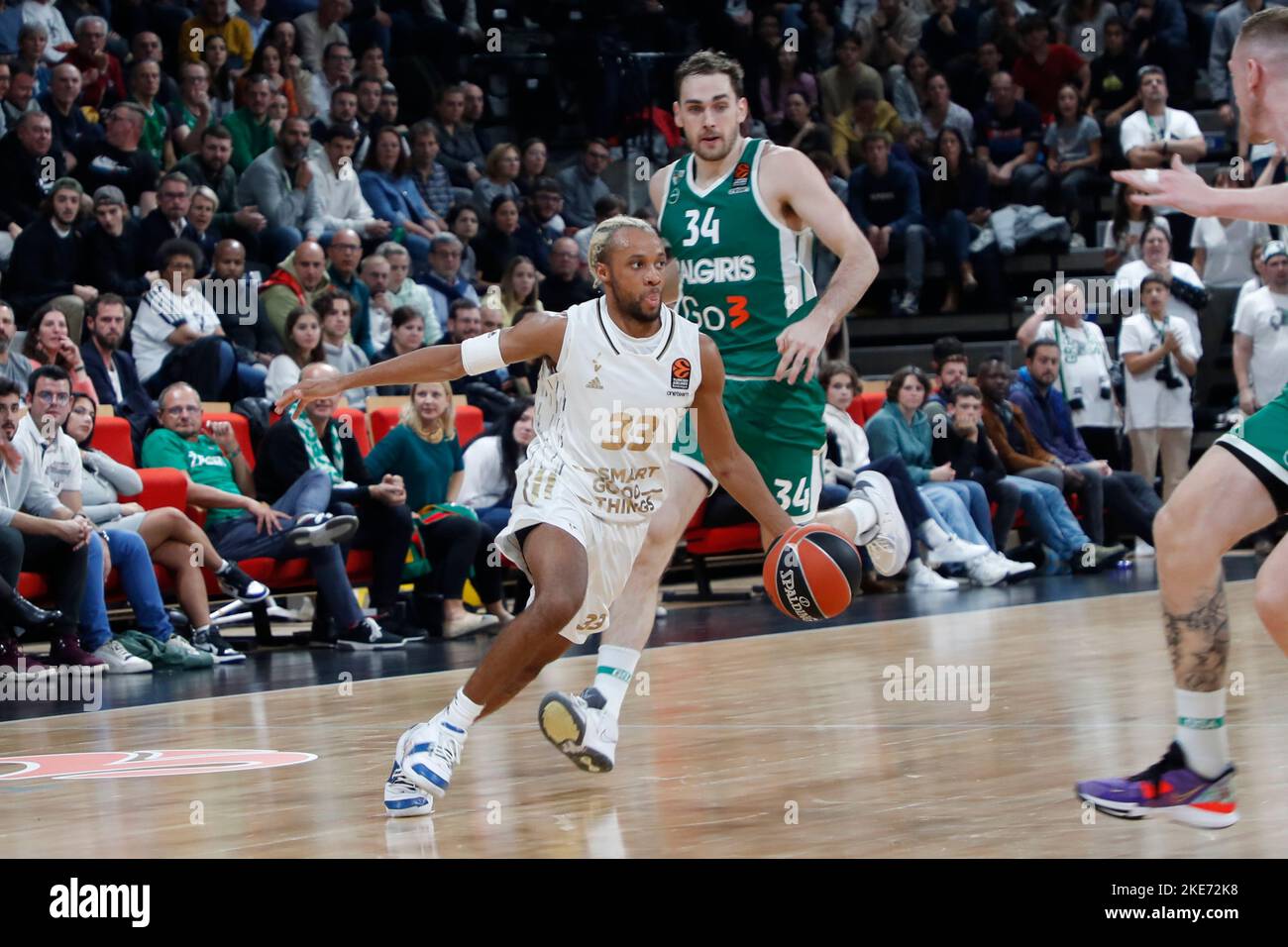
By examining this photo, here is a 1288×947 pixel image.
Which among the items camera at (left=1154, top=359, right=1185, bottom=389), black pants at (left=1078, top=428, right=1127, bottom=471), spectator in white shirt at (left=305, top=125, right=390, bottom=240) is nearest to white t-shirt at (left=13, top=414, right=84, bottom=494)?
spectator in white shirt at (left=305, top=125, right=390, bottom=240)

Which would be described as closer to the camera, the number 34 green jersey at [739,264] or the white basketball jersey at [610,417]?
the white basketball jersey at [610,417]

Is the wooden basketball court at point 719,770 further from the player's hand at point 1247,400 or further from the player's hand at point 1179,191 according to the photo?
the player's hand at point 1247,400

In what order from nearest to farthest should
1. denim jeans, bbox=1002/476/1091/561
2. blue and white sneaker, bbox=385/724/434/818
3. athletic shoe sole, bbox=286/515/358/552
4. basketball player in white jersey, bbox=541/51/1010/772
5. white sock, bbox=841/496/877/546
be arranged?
blue and white sneaker, bbox=385/724/434/818 < basketball player in white jersey, bbox=541/51/1010/772 < white sock, bbox=841/496/877/546 < athletic shoe sole, bbox=286/515/358/552 < denim jeans, bbox=1002/476/1091/561

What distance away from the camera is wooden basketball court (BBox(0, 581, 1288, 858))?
4.11 m

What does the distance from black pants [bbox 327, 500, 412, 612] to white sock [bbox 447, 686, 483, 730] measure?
513 cm

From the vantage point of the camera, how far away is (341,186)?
A: 41.7ft

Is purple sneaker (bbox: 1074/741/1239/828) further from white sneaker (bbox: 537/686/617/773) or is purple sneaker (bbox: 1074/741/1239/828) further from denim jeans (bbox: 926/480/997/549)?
denim jeans (bbox: 926/480/997/549)

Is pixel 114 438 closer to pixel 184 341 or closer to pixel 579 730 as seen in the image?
pixel 184 341

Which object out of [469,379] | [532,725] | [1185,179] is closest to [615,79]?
[469,379]

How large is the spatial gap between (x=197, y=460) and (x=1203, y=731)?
6532 mm

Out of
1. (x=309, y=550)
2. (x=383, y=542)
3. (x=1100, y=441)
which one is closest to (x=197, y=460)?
(x=309, y=550)

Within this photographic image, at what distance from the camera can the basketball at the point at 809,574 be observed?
527cm

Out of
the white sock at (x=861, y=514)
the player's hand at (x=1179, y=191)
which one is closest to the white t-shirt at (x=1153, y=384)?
the white sock at (x=861, y=514)
